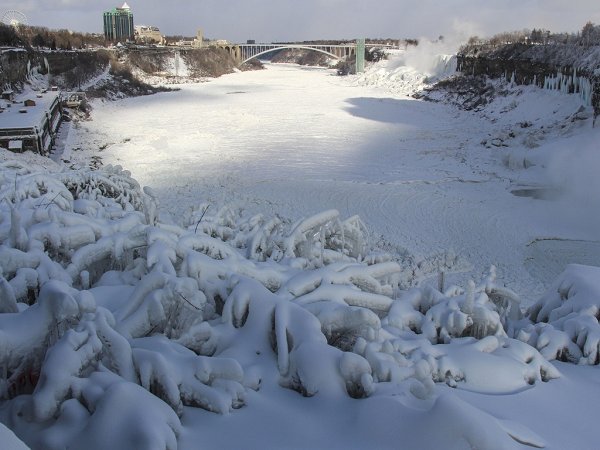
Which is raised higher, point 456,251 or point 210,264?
point 210,264

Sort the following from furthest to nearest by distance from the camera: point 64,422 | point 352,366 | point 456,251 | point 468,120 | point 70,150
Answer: point 468,120, point 70,150, point 456,251, point 352,366, point 64,422

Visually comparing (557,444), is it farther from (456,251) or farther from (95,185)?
(456,251)

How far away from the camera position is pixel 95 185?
7.46 meters

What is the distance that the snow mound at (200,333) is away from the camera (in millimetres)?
2184

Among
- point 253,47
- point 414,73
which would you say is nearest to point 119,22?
point 253,47

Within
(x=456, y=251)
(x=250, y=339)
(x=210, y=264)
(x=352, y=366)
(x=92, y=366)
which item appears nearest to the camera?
(x=92, y=366)

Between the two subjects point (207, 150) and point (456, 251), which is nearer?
point (456, 251)

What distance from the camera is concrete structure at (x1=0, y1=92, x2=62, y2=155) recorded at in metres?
15.5

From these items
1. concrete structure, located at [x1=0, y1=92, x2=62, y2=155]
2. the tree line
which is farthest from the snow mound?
the tree line

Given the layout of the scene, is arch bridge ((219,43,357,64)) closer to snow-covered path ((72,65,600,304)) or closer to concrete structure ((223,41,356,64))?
concrete structure ((223,41,356,64))

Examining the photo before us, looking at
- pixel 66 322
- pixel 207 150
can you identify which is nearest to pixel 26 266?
pixel 66 322

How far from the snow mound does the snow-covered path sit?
5992mm

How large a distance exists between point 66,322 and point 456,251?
9.38m

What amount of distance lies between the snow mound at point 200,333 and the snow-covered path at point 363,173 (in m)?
5.99
